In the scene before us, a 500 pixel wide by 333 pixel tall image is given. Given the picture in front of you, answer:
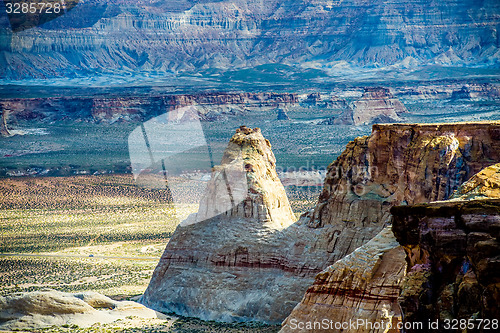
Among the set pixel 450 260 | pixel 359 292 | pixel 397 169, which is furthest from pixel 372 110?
pixel 450 260

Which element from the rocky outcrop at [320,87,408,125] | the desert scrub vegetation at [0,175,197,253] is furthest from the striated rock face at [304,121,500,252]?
the rocky outcrop at [320,87,408,125]

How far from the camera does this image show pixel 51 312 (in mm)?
30438

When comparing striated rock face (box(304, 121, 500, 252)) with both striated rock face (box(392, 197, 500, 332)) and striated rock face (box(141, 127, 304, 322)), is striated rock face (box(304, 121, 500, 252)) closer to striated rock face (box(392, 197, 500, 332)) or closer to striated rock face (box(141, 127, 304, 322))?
striated rock face (box(141, 127, 304, 322))

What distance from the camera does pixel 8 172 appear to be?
116875 millimetres

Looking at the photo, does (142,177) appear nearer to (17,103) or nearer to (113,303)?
(113,303)

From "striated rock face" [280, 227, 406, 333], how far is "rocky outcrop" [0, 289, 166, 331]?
1042cm

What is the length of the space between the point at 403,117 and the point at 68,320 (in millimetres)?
143785

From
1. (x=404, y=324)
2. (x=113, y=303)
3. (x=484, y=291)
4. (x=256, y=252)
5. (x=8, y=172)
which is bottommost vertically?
(x=8, y=172)

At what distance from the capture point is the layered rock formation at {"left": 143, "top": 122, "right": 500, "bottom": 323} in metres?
26.8

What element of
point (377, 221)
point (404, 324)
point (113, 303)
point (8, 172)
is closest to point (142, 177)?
point (8, 172)

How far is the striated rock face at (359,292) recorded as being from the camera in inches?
814

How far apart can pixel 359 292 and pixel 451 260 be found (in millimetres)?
5888

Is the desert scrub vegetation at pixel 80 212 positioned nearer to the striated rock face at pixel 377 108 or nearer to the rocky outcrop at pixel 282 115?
the striated rock face at pixel 377 108

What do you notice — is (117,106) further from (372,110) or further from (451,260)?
(451,260)
